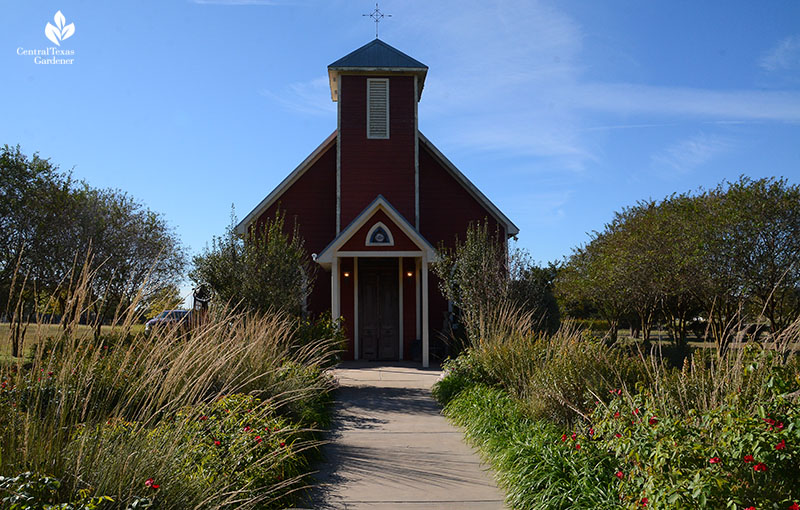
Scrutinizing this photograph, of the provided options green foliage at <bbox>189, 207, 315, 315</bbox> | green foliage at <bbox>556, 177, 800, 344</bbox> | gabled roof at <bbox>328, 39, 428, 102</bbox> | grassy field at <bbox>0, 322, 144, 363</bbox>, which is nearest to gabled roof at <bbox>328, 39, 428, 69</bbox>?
gabled roof at <bbox>328, 39, 428, 102</bbox>

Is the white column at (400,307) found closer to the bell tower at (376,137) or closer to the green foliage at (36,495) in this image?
the bell tower at (376,137)

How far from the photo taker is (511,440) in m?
5.88

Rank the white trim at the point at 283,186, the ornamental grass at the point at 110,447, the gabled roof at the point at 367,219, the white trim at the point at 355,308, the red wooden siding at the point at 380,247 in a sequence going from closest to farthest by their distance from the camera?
the ornamental grass at the point at 110,447 < the gabled roof at the point at 367,219 < the red wooden siding at the point at 380,247 < the white trim at the point at 355,308 < the white trim at the point at 283,186

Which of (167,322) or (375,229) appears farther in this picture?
(375,229)

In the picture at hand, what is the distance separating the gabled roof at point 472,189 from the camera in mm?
16812

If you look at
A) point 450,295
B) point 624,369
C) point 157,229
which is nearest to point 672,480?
point 624,369

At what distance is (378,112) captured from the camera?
1612 centimetres

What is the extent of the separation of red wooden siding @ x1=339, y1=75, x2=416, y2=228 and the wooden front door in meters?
1.44

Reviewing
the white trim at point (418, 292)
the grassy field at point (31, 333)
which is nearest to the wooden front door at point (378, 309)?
the white trim at point (418, 292)

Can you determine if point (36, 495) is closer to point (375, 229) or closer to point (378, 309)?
point (375, 229)

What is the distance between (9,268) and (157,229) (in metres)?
8.31

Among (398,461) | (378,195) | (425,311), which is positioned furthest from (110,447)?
(378,195)

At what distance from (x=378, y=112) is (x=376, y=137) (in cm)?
67

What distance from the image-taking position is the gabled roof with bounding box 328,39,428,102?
626 inches
